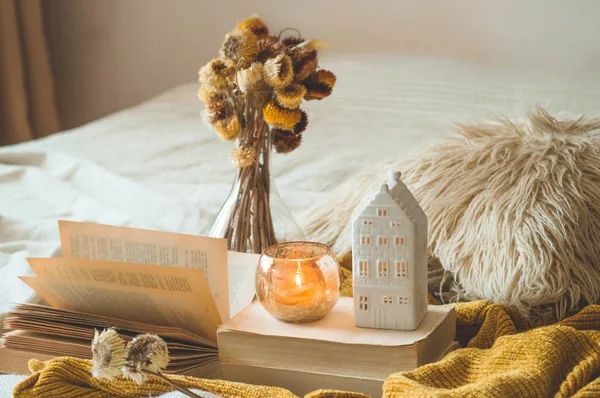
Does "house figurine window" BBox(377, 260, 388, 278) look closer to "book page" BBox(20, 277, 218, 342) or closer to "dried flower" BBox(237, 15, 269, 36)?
"book page" BBox(20, 277, 218, 342)

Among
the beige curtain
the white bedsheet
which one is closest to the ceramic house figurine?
the white bedsheet

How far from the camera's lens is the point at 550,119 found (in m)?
0.96

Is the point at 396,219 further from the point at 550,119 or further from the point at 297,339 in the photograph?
the point at 550,119

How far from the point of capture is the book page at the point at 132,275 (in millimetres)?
681

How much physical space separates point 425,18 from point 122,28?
137 cm

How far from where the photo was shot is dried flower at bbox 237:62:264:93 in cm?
80

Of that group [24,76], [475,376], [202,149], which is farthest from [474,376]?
[24,76]

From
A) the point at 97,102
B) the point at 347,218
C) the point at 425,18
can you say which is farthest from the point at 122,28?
the point at 347,218

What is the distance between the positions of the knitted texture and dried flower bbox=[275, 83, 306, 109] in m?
0.33

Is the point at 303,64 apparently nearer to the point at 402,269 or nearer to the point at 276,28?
the point at 402,269

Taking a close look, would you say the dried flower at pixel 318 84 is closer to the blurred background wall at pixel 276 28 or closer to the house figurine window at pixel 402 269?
the house figurine window at pixel 402 269

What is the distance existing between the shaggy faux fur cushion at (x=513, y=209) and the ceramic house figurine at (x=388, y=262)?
16 centimetres

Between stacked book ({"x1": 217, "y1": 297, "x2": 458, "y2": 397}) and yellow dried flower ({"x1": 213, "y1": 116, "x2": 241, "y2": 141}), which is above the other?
yellow dried flower ({"x1": 213, "y1": 116, "x2": 241, "y2": 141})

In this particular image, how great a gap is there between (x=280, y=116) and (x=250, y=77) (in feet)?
0.19
